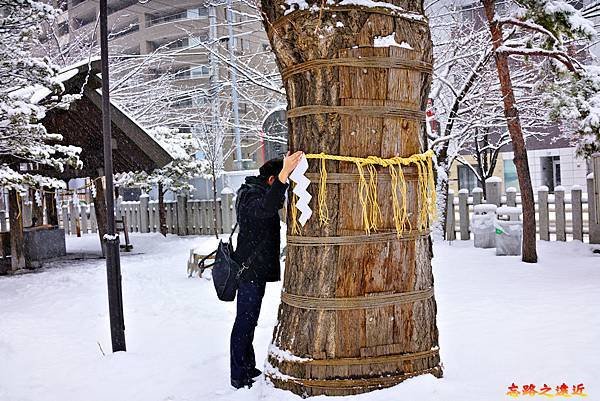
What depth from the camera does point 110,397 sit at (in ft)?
15.2

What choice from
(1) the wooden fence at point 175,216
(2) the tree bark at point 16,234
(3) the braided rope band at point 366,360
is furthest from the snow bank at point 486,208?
(2) the tree bark at point 16,234

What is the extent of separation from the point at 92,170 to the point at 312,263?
475 inches

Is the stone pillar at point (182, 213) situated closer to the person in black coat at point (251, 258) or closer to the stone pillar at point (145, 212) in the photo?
the stone pillar at point (145, 212)

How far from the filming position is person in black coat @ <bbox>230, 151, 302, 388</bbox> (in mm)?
4328

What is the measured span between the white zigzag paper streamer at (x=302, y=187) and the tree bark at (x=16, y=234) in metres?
10.2

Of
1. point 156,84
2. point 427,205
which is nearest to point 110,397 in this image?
point 427,205

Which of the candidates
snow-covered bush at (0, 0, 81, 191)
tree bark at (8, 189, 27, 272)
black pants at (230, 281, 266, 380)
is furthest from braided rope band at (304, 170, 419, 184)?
tree bark at (8, 189, 27, 272)

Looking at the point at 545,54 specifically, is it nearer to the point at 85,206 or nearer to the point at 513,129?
the point at 513,129

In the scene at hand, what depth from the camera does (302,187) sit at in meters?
3.76

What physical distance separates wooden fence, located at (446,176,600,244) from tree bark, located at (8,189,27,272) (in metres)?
9.41

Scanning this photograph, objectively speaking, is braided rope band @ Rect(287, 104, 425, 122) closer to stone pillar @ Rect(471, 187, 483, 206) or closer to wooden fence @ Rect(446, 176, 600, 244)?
wooden fence @ Rect(446, 176, 600, 244)

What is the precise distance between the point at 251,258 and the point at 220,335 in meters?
2.50

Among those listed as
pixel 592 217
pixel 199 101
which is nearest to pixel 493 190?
pixel 592 217

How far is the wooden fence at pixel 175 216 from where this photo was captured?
769 inches
